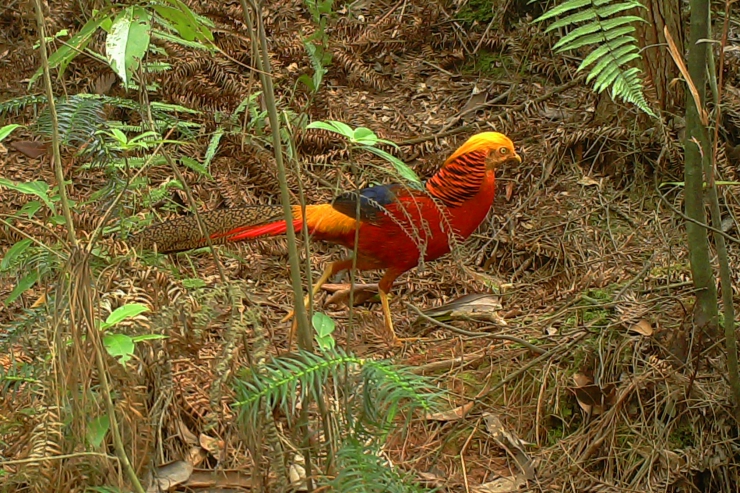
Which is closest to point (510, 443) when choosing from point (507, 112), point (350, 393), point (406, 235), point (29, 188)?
point (350, 393)

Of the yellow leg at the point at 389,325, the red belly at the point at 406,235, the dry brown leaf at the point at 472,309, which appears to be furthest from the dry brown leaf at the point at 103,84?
the dry brown leaf at the point at 472,309

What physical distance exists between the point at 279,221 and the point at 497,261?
45.4 inches

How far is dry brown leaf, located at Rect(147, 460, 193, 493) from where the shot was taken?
2.26 metres

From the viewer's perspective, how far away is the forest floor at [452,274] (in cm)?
215

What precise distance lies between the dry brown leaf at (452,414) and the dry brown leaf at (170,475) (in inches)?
34.3

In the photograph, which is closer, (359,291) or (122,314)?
(122,314)

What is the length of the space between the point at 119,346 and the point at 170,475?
0.82 meters

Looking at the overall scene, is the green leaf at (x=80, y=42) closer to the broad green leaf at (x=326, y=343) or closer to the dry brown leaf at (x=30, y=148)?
the broad green leaf at (x=326, y=343)

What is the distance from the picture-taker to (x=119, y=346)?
166cm

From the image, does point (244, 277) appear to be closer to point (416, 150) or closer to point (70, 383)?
point (416, 150)

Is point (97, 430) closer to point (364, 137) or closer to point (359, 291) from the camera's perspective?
point (364, 137)

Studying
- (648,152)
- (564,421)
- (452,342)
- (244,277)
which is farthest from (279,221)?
(648,152)

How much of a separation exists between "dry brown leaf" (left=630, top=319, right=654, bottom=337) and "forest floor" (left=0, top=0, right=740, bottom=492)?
0.5 inches

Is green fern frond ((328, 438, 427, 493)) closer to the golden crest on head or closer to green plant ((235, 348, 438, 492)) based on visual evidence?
green plant ((235, 348, 438, 492))
